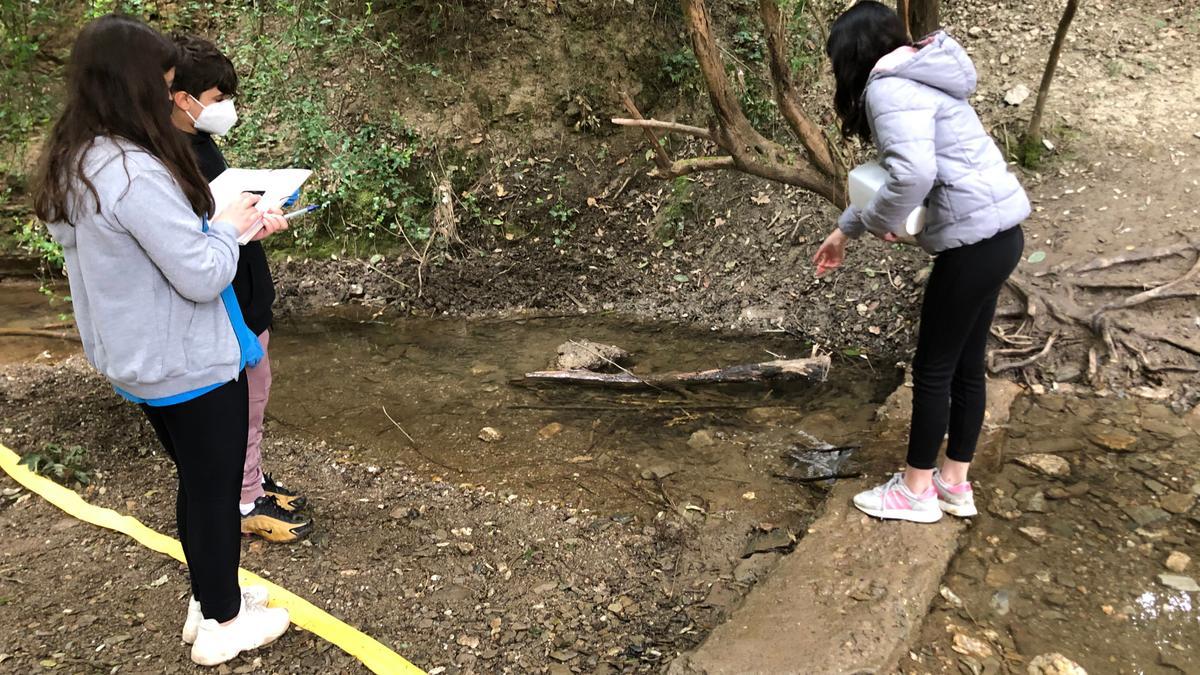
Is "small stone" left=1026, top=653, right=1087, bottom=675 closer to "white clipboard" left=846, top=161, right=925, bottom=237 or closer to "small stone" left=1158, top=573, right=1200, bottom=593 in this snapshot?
"small stone" left=1158, top=573, right=1200, bottom=593

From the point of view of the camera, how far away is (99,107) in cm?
172

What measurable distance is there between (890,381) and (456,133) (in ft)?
13.7

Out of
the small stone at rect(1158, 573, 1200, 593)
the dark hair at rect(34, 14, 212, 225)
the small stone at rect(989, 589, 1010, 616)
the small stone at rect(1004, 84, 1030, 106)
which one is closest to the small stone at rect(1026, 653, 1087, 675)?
the small stone at rect(989, 589, 1010, 616)

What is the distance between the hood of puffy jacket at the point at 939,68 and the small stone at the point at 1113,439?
1.88 m

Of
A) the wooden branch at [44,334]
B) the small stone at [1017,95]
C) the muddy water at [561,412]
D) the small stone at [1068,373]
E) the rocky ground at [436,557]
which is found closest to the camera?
the rocky ground at [436,557]

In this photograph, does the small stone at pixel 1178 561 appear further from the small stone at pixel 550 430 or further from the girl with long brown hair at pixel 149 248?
the girl with long brown hair at pixel 149 248

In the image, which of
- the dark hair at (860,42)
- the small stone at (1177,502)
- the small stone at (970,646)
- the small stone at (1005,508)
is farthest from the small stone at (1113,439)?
the dark hair at (860,42)

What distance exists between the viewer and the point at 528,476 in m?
3.59

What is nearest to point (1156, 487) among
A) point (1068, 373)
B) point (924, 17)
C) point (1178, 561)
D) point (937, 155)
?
point (1178, 561)

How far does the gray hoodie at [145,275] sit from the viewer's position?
1.71 m

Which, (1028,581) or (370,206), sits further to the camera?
(370,206)

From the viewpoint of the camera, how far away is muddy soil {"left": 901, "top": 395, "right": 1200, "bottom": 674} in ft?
7.34

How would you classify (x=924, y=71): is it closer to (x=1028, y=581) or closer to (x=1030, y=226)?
(x=1028, y=581)

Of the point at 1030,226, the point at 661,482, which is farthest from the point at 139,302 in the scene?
the point at 1030,226
